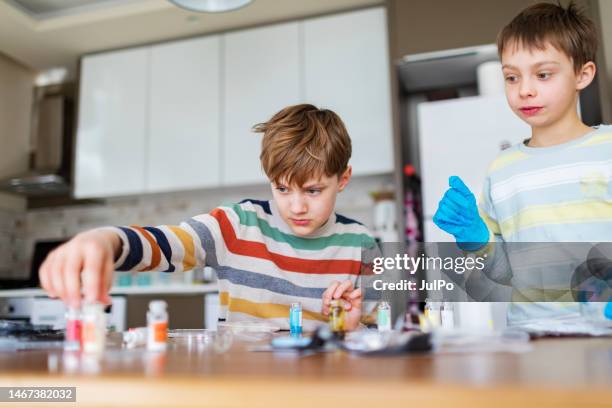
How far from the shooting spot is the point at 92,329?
56cm

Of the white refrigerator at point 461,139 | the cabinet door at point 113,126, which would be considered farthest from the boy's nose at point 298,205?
the cabinet door at point 113,126

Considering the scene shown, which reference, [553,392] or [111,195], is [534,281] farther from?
[111,195]

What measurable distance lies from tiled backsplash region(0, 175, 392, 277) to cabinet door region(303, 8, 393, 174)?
22 centimetres

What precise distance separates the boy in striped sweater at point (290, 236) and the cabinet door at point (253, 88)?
1598 mm

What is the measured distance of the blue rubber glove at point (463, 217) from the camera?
828mm

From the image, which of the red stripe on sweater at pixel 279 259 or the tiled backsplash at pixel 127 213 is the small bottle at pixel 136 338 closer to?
the red stripe on sweater at pixel 279 259

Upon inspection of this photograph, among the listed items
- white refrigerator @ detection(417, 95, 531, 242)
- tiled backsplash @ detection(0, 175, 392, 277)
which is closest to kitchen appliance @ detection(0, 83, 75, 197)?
tiled backsplash @ detection(0, 175, 392, 277)

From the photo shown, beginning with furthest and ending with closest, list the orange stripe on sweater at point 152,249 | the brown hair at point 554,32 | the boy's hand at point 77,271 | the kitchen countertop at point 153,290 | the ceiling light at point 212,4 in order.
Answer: the kitchen countertop at point 153,290
the ceiling light at point 212,4
the brown hair at point 554,32
the orange stripe on sweater at point 152,249
the boy's hand at point 77,271

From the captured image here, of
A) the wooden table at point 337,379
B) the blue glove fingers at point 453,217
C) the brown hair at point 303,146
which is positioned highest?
the brown hair at point 303,146

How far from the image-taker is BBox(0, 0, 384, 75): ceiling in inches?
107

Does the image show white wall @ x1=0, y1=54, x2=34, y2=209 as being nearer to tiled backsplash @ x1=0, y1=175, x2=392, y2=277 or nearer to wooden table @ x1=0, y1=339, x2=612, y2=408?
tiled backsplash @ x1=0, y1=175, x2=392, y2=277

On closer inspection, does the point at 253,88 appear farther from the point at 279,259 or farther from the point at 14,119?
the point at 279,259

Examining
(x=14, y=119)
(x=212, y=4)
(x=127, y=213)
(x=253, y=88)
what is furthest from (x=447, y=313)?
(x=14, y=119)

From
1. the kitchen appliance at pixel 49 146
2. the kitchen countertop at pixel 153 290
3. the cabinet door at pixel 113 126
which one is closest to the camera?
the kitchen countertop at pixel 153 290
